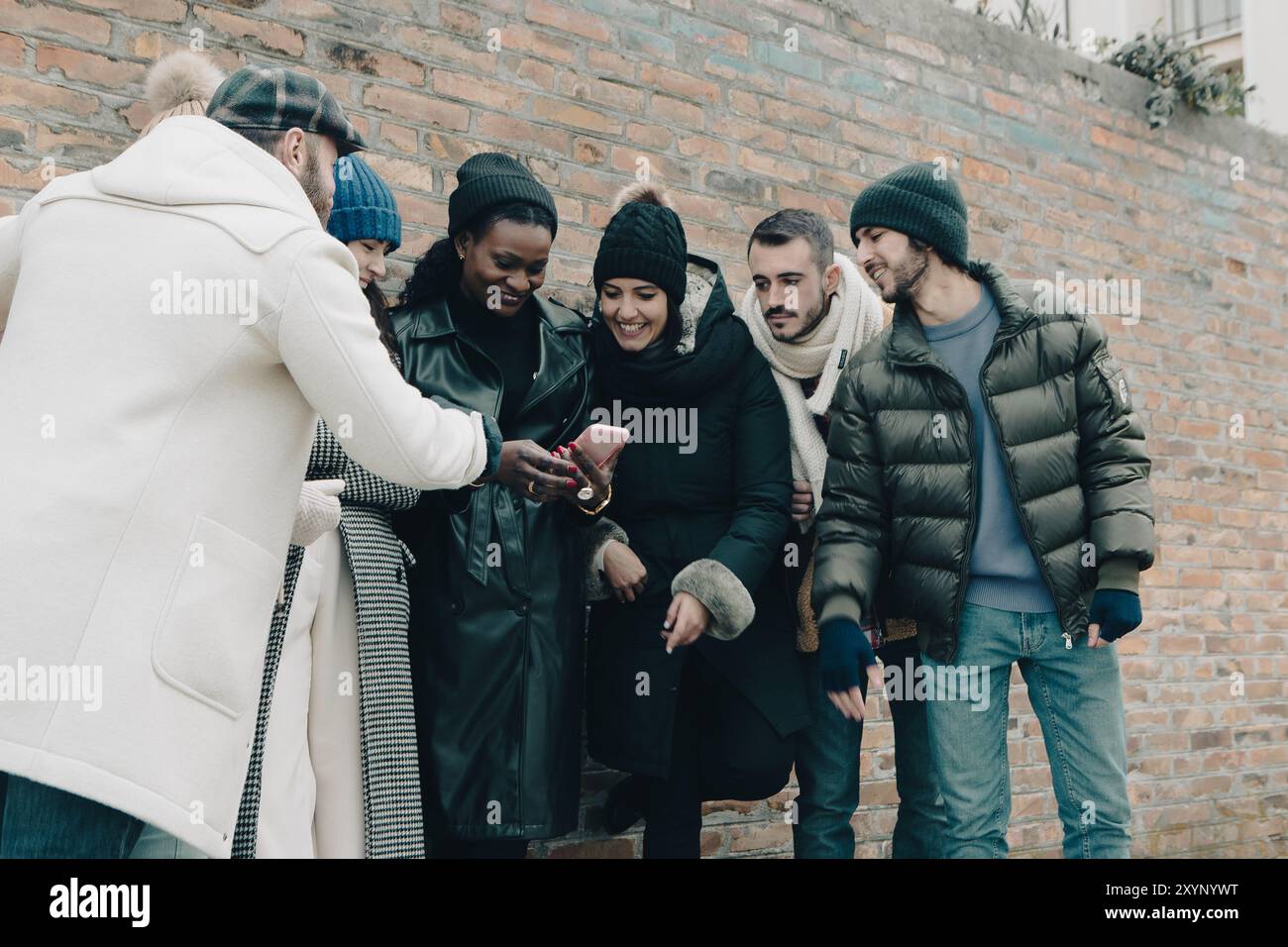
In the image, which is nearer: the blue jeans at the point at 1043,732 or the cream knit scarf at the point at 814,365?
the blue jeans at the point at 1043,732

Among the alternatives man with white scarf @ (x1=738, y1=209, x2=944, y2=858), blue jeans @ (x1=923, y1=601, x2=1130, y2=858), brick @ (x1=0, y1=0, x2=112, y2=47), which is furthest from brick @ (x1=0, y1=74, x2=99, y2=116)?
blue jeans @ (x1=923, y1=601, x2=1130, y2=858)

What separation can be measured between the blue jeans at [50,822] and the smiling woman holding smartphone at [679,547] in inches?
51.7

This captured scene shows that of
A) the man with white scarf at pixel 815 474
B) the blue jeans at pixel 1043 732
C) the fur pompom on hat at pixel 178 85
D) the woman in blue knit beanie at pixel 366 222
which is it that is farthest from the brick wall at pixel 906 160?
the blue jeans at pixel 1043 732

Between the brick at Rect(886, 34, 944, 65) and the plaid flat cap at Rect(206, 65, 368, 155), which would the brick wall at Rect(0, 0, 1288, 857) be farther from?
the plaid flat cap at Rect(206, 65, 368, 155)

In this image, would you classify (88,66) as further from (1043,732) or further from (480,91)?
(1043,732)

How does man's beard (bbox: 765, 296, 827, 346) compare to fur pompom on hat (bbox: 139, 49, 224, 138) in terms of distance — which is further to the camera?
man's beard (bbox: 765, 296, 827, 346)

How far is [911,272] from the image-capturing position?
2662 mm

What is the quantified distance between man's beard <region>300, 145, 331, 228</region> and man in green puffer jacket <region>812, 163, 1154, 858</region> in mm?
1263

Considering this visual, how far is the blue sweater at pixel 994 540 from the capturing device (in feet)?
8.12

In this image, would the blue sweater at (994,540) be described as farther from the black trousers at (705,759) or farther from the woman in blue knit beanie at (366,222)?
the woman in blue knit beanie at (366,222)

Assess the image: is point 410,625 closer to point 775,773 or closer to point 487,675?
point 487,675

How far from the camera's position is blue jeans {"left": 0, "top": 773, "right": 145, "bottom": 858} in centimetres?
141

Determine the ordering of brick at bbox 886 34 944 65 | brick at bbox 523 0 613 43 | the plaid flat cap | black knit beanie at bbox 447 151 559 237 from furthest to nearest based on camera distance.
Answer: brick at bbox 886 34 944 65 → brick at bbox 523 0 613 43 → black knit beanie at bbox 447 151 559 237 → the plaid flat cap
